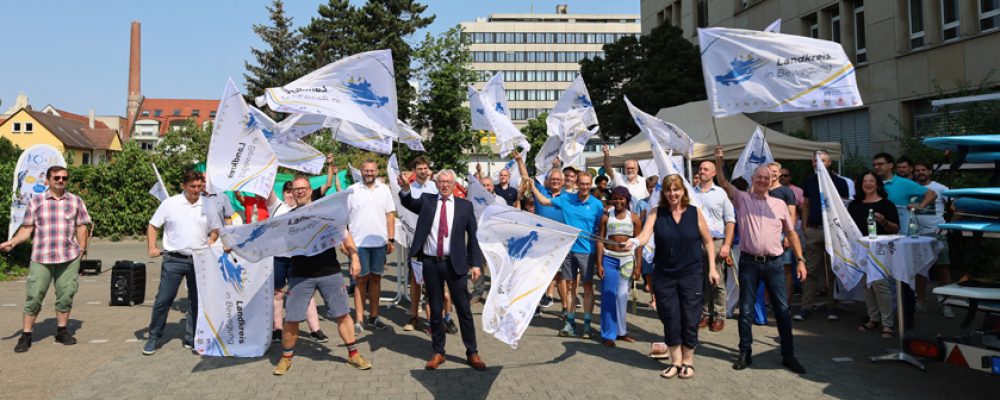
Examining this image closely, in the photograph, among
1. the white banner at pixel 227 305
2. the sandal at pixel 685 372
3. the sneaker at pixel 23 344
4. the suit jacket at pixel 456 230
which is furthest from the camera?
the sneaker at pixel 23 344

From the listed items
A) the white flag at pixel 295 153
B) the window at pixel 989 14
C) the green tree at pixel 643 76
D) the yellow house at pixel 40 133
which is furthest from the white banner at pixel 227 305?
the yellow house at pixel 40 133

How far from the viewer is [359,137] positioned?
386 inches

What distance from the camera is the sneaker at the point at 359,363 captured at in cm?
661

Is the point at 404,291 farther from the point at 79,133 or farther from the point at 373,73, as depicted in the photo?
the point at 79,133

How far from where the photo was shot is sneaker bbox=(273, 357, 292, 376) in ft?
21.1

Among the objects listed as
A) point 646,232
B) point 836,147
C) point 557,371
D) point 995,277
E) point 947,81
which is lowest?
point 557,371

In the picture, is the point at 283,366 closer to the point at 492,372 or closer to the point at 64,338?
the point at 492,372

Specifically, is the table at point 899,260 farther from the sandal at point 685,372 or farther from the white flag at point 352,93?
the white flag at point 352,93

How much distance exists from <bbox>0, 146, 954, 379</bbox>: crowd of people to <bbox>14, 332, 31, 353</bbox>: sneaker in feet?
0.05

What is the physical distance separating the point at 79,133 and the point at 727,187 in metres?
97.6

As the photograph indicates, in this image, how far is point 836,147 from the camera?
14539mm

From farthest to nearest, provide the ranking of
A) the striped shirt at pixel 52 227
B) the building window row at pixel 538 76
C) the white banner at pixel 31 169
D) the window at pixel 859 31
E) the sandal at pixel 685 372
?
the building window row at pixel 538 76, the window at pixel 859 31, the white banner at pixel 31 169, the striped shirt at pixel 52 227, the sandal at pixel 685 372

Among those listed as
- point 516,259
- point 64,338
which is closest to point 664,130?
point 516,259

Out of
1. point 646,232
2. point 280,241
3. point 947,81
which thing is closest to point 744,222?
point 646,232
